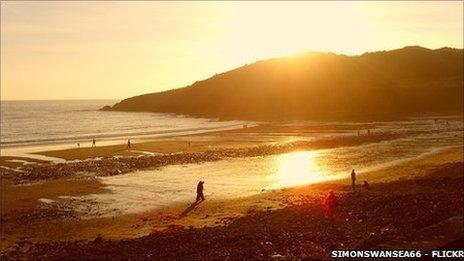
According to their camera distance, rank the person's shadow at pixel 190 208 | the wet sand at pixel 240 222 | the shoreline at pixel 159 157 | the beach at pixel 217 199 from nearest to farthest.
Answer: the wet sand at pixel 240 222 → the beach at pixel 217 199 → the person's shadow at pixel 190 208 → the shoreline at pixel 159 157

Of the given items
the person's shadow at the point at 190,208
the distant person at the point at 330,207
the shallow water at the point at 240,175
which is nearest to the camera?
the distant person at the point at 330,207

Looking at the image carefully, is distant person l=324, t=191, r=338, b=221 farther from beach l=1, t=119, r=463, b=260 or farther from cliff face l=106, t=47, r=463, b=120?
cliff face l=106, t=47, r=463, b=120

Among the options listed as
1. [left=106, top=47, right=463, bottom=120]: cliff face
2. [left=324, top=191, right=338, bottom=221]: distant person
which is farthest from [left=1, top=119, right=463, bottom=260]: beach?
[left=106, top=47, right=463, bottom=120]: cliff face

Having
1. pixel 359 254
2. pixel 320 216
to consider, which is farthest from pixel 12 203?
pixel 359 254

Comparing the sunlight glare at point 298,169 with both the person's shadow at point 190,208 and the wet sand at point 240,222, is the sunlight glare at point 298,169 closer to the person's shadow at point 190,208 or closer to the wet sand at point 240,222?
the wet sand at point 240,222

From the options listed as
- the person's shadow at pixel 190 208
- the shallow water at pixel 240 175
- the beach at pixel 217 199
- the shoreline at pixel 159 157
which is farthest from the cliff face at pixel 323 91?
the person's shadow at pixel 190 208

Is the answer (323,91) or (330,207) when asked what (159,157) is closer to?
(330,207)

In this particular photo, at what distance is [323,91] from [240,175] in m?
113

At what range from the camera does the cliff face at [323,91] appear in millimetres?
134625

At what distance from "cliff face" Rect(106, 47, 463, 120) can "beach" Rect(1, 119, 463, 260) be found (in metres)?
68.7

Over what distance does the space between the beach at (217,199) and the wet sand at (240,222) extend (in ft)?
0.22

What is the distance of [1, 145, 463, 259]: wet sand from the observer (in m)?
16.8

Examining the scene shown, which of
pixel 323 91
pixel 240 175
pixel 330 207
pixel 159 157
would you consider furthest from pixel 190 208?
pixel 323 91

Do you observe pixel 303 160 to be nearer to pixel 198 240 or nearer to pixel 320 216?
pixel 320 216
